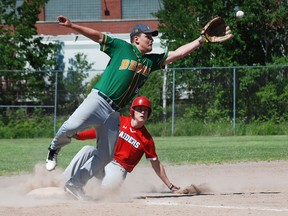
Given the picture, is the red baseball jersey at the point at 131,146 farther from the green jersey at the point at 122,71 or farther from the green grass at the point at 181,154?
the green grass at the point at 181,154

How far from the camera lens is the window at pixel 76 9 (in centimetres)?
4400

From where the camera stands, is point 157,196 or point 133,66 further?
point 157,196

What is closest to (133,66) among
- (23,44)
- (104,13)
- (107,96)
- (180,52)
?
(107,96)

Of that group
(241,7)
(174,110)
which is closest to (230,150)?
(174,110)

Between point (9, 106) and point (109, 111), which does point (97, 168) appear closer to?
point (109, 111)

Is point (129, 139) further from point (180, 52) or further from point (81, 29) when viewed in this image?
point (81, 29)

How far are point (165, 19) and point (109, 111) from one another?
24.0 metres

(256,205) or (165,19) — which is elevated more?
(165,19)

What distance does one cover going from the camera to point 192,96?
26.0m

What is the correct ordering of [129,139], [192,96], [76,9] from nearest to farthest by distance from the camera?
[129,139] → [192,96] → [76,9]

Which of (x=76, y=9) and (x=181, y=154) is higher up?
(x=76, y=9)

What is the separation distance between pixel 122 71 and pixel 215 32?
159 cm

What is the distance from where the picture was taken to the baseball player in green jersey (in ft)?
26.4

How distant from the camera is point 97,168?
328 inches
